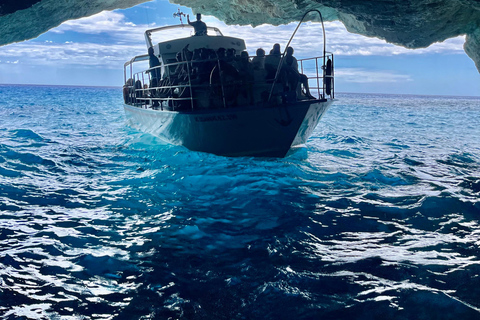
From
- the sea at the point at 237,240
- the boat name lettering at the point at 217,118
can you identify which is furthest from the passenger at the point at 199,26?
the sea at the point at 237,240

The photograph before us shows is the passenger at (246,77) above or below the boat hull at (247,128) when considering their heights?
above

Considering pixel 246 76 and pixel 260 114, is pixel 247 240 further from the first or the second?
pixel 246 76

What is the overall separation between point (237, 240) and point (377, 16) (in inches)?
373

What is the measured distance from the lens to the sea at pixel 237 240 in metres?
3.34

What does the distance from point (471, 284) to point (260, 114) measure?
5.49m

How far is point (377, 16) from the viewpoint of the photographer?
36.2ft

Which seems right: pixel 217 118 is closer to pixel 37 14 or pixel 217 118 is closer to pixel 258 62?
pixel 258 62

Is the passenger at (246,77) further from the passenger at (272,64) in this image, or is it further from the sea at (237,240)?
the sea at (237,240)

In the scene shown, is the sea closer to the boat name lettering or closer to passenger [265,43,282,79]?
the boat name lettering

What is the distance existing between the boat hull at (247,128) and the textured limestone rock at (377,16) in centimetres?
356

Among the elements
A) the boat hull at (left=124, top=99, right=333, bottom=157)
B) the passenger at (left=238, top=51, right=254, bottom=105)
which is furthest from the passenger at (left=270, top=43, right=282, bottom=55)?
the boat hull at (left=124, top=99, right=333, bottom=157)

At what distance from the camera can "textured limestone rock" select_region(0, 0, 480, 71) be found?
31.6 feet

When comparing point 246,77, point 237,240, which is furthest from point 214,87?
point 237,240

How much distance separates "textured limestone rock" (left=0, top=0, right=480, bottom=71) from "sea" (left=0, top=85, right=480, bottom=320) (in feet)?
13.8
